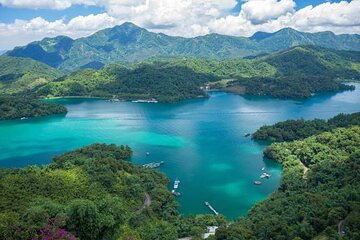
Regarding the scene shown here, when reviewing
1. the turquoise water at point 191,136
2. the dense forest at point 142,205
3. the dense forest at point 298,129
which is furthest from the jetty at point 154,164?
the dense forest at point 298,129

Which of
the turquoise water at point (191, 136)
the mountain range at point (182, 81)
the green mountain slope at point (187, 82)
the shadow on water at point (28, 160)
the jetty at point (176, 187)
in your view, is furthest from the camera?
the mountain range at point (182, 81)

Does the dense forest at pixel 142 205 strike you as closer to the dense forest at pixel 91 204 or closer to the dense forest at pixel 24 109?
the dense forest at pixel 91 204

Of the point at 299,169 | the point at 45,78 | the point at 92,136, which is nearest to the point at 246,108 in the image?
the point at 92,136

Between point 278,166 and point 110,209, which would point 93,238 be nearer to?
point 110,209

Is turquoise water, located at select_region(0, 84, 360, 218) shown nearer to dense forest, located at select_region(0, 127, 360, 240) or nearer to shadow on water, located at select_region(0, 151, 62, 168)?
shadow on water, located at select_region(0, 151, 62, 168)

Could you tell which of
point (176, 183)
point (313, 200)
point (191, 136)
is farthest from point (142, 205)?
point (191, 136)

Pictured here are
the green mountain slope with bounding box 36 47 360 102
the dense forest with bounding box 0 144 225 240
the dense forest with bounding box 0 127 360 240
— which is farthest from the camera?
the green mountain slope with bounding box 36 47 360 102

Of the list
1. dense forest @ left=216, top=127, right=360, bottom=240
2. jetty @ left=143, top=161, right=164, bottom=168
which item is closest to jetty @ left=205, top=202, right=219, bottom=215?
dense forest @ left=216, top=127, right=360, bottom=240
